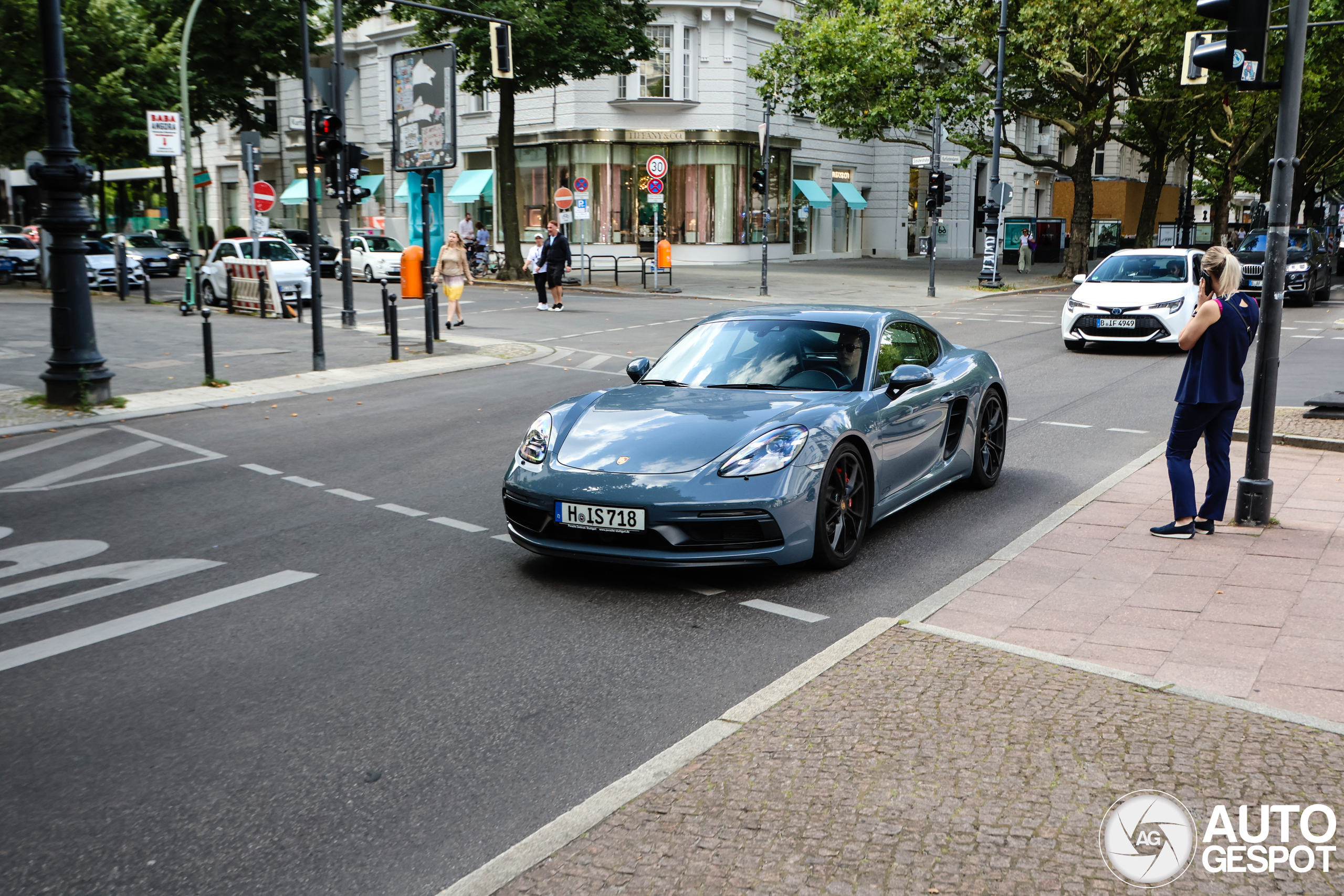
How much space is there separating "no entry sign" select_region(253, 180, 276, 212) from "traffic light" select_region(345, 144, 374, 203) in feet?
24.7

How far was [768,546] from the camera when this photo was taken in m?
5.83

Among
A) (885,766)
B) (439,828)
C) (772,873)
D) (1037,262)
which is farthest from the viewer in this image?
(1037,262)

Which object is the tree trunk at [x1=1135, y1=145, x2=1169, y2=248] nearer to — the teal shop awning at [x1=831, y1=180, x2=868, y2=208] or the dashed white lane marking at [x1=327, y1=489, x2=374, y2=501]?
the teal shop awning at [x1=831, y1=180, x2=868, y2=208]

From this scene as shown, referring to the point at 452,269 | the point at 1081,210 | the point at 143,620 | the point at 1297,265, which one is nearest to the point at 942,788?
the point at 143,620

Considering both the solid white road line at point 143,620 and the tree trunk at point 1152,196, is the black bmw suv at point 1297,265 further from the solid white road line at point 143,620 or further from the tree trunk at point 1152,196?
the solid white road line at point 143,620

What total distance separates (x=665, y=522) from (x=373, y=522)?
263 cm

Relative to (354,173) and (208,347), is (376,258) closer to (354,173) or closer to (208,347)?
(354,173)

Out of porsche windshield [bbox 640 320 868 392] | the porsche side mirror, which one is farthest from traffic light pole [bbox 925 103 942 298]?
the porsche side mirror

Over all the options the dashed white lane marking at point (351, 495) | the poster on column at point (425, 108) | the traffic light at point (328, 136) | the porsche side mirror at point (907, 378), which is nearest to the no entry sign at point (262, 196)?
the poster on column at point (425, 108)

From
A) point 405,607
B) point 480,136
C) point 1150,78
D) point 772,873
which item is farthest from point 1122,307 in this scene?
point 480,136

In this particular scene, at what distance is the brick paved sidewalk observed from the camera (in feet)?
15.5

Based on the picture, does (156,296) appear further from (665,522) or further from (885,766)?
(885,766)

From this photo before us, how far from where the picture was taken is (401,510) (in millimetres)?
7855

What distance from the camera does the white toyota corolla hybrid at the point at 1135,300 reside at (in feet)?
55.1
